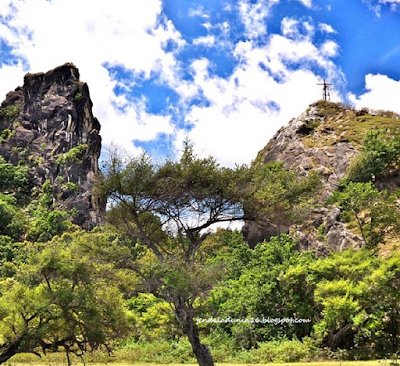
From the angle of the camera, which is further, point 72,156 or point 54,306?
point 72,156

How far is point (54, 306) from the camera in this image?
1230 centimetres

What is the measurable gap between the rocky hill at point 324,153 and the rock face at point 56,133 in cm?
3471

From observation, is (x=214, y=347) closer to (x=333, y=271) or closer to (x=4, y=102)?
(x=333, y=271)

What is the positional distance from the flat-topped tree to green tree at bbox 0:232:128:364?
1637 millimetres

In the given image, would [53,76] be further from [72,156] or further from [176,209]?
[176,209]

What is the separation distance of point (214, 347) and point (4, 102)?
77180 mm

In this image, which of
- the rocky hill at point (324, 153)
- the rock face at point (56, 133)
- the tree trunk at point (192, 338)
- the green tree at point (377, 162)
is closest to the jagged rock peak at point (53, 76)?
the rock face at point (56, 133)

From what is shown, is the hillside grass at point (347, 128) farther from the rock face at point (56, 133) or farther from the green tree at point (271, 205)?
the rock face at point (56, 133)

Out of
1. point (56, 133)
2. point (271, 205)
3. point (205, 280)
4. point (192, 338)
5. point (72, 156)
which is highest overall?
point (56, 133)

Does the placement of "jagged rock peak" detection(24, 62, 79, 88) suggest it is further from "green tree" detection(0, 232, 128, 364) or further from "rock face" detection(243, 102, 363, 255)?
"green tree" detection(0, 232, 128, 364)

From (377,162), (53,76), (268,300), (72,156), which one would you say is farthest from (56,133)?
(268,300)

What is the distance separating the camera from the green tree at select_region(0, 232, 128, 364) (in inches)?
476

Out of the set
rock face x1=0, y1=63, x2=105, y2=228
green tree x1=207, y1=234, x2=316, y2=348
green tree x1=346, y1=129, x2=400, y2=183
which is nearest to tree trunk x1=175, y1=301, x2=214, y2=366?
green tree x1=207, y1=234, x2=316, y2=348

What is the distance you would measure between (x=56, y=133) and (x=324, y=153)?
5287 cm
